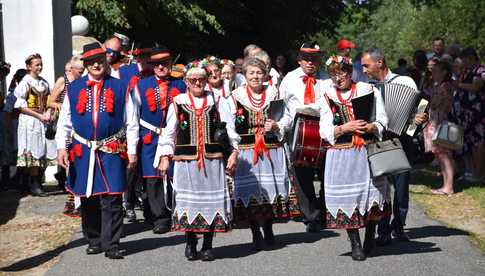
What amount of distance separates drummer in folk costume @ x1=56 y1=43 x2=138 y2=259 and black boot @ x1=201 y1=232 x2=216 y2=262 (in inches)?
31.1

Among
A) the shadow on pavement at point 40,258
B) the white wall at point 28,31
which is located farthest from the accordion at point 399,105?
the white wall at point 28,31

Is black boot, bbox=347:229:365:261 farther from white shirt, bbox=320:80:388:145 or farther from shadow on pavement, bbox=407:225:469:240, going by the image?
shadow on pavement, bbox=407:225:469:240

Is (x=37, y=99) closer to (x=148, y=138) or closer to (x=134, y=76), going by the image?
(x=134, y=76)

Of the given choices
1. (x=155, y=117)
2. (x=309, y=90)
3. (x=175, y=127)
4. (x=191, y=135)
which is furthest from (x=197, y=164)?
(x=309, y=90)

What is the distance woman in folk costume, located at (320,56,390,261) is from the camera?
8516mm

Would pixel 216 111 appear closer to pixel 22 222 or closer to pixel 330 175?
pixel 330 175

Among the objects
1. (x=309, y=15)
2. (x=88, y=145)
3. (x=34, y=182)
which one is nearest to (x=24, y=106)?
(x=34, y=182)

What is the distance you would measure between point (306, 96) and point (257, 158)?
3.57 feet

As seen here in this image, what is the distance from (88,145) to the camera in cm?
901

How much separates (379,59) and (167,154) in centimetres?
218

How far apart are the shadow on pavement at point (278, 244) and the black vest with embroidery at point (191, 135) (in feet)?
3.11

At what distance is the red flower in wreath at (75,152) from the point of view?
903 cm

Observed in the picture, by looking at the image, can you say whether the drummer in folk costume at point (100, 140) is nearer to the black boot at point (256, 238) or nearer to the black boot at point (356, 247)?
the black boot at point (256, 238)

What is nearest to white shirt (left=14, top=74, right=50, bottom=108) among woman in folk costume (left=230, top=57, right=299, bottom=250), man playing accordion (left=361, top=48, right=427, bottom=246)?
woman in folk costume (left=230, top=57, right=299, bottom=250)
